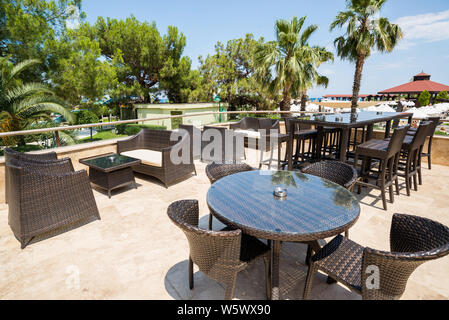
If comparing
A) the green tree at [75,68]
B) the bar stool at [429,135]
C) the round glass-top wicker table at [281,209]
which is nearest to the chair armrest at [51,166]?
the round glass-top wicker table at [281,209]


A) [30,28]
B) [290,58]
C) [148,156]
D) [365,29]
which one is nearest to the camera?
[148,156]

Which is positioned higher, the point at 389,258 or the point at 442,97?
the point at 442,97

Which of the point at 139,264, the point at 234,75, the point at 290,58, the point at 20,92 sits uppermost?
the point at 234,75

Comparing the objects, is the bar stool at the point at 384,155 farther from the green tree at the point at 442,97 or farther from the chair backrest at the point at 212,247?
the green tree at the point at 442,97

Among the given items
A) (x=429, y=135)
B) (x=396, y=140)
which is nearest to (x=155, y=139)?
(x=396, y=140)

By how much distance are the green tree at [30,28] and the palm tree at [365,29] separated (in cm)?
1187

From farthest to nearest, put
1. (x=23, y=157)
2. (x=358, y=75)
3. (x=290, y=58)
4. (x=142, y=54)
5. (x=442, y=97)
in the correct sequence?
1. (x=442, y=97)
2. (x=142, y=54)
3. (x=358, y=75)
4. (x=290, y=58)
5. (x=23, y=157)

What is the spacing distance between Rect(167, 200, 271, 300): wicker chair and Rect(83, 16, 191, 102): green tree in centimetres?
1654

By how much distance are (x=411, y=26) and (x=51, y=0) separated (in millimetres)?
14799

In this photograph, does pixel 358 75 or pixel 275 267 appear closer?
pixel 275 267

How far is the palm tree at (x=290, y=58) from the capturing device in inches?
380

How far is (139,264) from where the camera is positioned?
2129mm

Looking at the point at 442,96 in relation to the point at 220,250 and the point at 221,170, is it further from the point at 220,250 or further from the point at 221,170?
the point at 220,250

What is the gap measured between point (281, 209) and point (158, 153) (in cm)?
333
